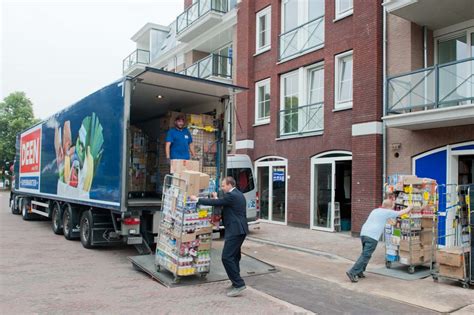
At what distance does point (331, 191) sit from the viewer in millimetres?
13562

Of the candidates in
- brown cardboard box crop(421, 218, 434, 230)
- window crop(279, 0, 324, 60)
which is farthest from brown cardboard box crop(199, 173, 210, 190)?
window crop(279, 0, 324, 60)

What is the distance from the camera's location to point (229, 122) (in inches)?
394

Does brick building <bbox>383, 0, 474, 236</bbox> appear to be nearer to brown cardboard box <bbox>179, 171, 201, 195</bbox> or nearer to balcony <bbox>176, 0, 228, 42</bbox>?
brown cardboard box <bbox>179, 171, 201, 195</bbox>

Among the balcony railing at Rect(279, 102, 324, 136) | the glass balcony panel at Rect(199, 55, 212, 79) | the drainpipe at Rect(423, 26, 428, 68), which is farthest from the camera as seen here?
the glass balcony panel at Rect(199, 55, 212, 79)

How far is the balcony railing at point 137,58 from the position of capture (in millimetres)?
29953

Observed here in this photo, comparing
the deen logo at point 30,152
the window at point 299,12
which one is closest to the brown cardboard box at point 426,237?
the window at point 299,12

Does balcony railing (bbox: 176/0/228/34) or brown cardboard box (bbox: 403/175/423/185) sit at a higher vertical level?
balcony railing (bbox: 176/0/228/34)

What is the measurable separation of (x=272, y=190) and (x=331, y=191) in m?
2.96

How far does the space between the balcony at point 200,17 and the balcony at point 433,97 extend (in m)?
11.2

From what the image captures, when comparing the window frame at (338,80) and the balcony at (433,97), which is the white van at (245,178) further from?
the balcony at (433,97)

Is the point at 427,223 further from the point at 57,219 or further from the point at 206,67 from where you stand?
the point at 206,67

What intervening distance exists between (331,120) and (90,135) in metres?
7.38

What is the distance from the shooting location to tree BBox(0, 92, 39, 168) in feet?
148

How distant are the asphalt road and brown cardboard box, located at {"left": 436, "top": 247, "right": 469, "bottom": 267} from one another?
157 centimetres
